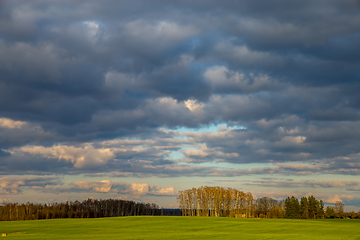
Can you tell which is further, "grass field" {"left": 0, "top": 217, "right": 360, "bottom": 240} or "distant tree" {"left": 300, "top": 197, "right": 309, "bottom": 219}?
"distant tree" {"left": 300, "top": 197, "right": 309, "bottom": 219}

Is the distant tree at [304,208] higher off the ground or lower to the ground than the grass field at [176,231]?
lower

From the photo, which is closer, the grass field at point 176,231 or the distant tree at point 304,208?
the grass field at point 176,231

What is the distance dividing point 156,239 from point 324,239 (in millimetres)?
27170

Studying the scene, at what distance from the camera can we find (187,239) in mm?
49125

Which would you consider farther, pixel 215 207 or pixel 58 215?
pixel 215 207

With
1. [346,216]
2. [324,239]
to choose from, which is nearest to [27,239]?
[324,239]

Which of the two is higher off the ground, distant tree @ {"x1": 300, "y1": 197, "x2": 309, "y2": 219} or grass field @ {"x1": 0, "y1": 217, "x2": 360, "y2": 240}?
grass field @ {"x1": 0, "y1": 217, "x2": 360, "y2": 240}

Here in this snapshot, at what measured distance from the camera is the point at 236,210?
19838cm

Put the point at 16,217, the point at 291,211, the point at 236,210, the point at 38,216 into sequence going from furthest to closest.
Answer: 1. the point at 236,210
2. the point at 291,211
3. the point at 38,216
4. the point at 16,217

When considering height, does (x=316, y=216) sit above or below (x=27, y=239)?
below

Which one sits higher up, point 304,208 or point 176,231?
point 176,231

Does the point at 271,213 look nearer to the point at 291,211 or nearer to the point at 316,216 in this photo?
the point at 291,211

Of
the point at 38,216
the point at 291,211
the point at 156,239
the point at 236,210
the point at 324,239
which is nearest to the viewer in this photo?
the point at 156,239

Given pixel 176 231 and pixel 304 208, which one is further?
pixel 304 208
